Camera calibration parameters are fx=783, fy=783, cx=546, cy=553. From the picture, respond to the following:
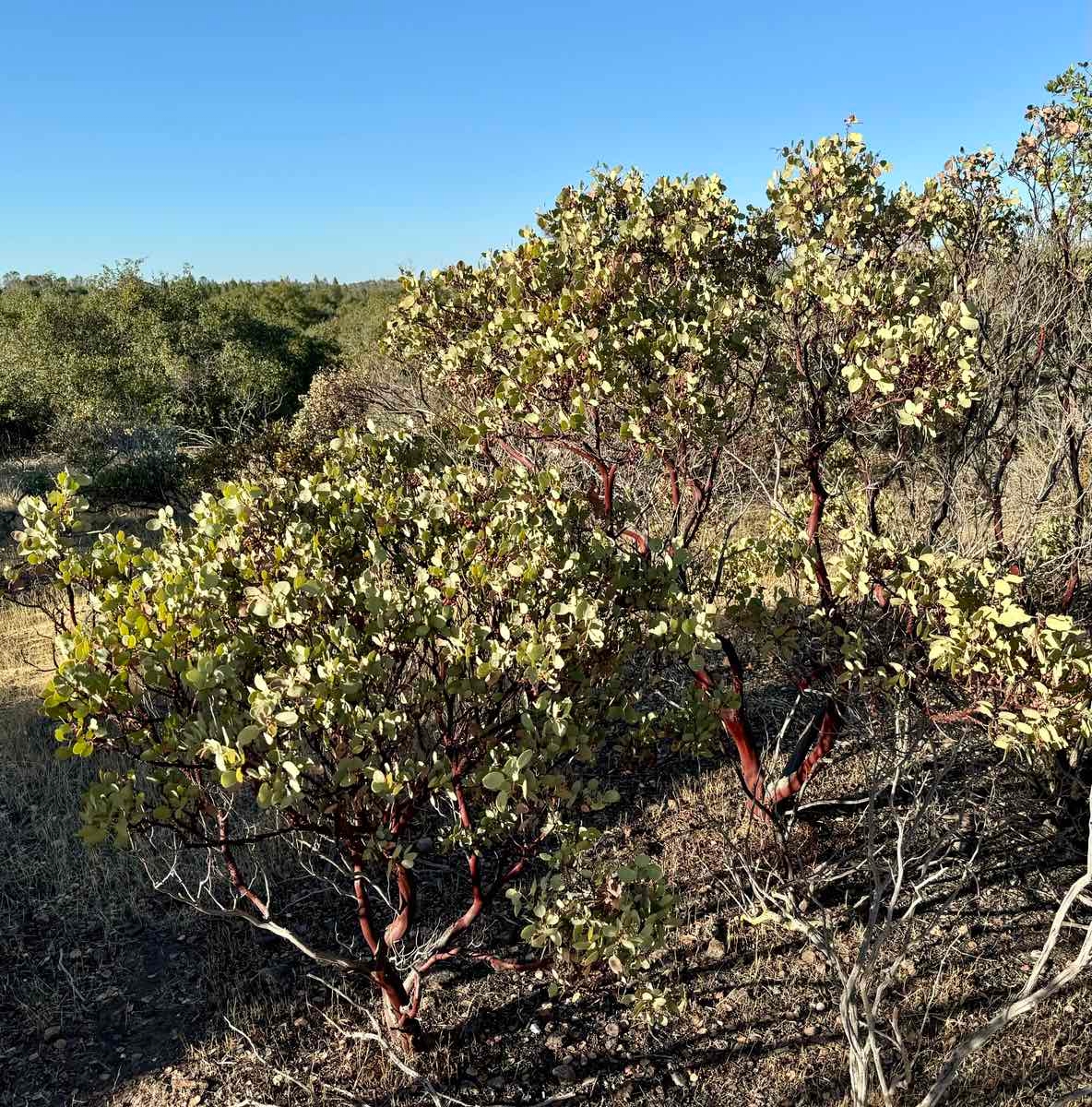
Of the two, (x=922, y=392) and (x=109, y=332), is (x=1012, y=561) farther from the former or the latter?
(x=109, y=332)

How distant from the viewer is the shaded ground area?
3391 mm

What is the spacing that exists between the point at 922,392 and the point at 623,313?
1.48m

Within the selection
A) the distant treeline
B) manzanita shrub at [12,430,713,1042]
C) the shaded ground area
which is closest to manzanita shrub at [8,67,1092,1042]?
manzanita shrub at [12,430,713,1042]

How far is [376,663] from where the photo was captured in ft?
7.98

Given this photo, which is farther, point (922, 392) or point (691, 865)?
point (691, 865)

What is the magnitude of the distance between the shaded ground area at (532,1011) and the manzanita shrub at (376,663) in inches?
→ 19.4

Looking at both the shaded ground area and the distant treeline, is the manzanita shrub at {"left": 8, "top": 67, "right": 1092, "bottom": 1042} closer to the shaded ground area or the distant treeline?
the shaded ground area

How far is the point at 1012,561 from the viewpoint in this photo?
4.61 metres

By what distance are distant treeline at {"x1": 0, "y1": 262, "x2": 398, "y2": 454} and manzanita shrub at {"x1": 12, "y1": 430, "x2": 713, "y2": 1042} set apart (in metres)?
11.6

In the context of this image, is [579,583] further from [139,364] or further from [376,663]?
[139,364]

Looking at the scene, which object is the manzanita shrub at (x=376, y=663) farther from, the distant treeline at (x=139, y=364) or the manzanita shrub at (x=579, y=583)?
the distant treeline at (x=139, y=364)

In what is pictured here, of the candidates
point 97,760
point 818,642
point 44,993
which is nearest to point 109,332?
point 97,760

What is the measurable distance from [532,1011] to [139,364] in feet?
62.9

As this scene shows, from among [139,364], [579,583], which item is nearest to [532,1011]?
[579,583]
